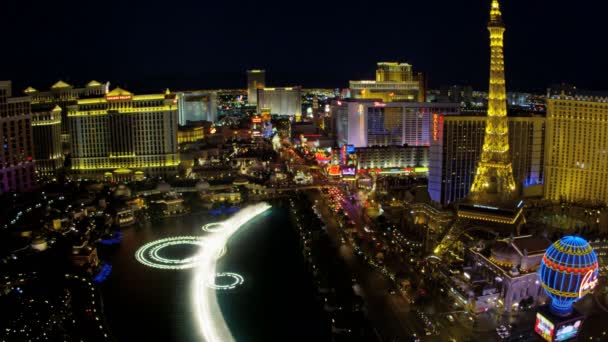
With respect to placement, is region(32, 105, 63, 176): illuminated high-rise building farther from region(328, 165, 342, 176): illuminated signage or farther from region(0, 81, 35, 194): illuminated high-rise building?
region(328, 165, 342, 176): illuminated signage

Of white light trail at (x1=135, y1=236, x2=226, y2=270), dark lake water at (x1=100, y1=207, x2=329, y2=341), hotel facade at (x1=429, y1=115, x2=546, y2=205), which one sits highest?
hotel facade at (x1=429, y1=115, x2=546, y2=205)

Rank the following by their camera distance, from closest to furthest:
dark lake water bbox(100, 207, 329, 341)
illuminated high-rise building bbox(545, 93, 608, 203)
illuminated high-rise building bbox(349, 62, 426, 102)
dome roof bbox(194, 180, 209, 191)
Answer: dark lake water bbox(100, 207, 329, 341), illuminated high-rise building bbox(545, 93, 608, 203), dome roof bbox(194, 180, 209, 191), illuminated high-rise building bbox(349, 62, 426, 102)

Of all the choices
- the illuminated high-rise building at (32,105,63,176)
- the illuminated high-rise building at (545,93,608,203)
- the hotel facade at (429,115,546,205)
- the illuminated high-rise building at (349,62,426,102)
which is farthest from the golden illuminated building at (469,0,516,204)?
the illuminated high-rise building at (32,105,63,176)

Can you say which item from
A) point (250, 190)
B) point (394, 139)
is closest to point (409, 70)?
point (394, 139)

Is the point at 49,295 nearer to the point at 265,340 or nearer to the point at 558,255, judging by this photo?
the point at 265,340

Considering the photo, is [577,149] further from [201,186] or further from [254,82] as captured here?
[254,82]

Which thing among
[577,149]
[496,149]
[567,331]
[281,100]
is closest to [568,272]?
[567,331]

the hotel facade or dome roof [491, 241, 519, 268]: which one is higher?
the hotel facade

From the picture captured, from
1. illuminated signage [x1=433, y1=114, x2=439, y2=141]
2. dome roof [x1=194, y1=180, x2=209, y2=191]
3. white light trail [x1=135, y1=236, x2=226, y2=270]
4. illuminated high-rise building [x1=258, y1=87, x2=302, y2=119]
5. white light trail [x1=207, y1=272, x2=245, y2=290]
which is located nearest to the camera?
white light trail [x1=207, y1=272, x2=245, y2=290]
